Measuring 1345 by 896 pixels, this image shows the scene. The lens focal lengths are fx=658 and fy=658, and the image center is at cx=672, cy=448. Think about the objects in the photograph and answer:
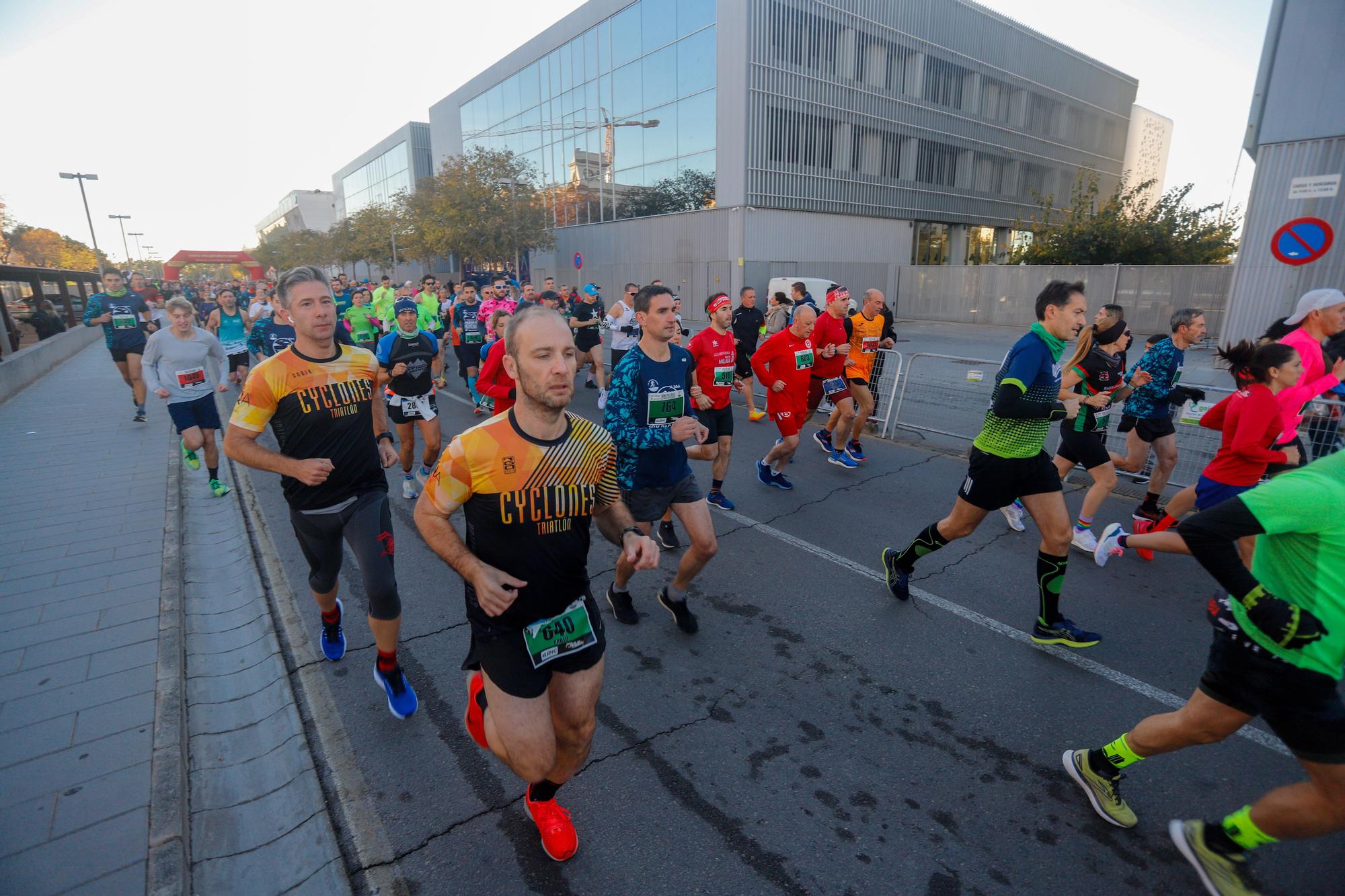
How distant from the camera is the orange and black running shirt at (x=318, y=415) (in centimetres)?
337

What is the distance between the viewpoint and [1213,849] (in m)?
2.37

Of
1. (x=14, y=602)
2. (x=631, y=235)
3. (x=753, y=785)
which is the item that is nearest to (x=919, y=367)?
(x=753, y=785)

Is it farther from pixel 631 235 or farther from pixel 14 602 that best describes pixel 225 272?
pixel 14 602

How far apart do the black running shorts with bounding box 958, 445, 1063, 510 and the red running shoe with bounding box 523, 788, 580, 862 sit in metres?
2.91

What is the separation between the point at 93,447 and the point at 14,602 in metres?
5.77

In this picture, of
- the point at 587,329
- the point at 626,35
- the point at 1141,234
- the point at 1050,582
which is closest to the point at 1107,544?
the point at 1050,582

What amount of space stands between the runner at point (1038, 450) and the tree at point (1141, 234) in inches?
1062

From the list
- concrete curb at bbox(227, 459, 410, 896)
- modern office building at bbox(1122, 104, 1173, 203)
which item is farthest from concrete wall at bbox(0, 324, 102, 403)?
modern office building at bbox(1122, 104, 1173, 203)

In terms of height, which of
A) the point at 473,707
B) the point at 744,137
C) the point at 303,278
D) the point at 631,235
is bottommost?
the point at 473,707

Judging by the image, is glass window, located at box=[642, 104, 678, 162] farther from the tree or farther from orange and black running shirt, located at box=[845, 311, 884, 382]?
orange and black running shirt, located at box=[845, 311, 884, 382]

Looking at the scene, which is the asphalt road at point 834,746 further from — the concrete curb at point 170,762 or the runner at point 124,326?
the runner at point 124,326

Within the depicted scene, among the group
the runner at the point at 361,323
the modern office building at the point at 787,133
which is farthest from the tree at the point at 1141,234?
the runner at the point at 361,323

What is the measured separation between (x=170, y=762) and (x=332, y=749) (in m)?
0.68

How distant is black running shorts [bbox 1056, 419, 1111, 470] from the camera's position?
5238mm
